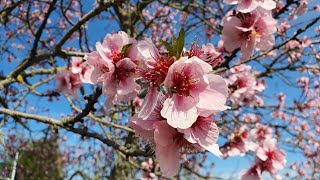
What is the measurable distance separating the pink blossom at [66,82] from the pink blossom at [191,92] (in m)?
2.04

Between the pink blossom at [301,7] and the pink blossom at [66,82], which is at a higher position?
the pink blossom at [301,7]

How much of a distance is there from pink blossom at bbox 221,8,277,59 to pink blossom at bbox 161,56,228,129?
3.71ft

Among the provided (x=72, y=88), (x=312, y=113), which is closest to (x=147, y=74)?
(x=72, y=88)

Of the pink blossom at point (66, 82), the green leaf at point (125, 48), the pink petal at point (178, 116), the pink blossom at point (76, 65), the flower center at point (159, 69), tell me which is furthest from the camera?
the pink blossom at point (66, 82)

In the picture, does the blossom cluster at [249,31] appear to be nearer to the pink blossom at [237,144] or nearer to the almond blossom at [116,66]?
the almond blossom at [116,66]

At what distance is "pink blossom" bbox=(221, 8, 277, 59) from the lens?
2.19m

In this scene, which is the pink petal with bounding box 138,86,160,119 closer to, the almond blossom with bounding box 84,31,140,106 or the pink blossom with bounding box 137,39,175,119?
the pink blossom with bounding box 137,39,175,119

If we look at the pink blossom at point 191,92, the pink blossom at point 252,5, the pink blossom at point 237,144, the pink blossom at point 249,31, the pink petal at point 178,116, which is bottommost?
the pink blossom at point 237,144

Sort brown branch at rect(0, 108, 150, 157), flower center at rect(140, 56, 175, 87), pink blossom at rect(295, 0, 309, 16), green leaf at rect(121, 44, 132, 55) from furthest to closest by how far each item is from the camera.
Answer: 1. pink blossom at rect(295, 0, 309, 16)
2. brown branch at rect(0, 108, 150, 157)
3. green leaf at rect(121, 44, 132, 55)
4. flower center at rect(140, 56, 175, 87)

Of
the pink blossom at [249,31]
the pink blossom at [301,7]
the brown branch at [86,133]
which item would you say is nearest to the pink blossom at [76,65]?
the brown branch at [86,133]

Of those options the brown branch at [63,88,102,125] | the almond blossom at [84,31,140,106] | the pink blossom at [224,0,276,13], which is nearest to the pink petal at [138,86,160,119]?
the almond blossom at [84,31,140,106]

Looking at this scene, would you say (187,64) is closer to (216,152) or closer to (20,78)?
(216,152)

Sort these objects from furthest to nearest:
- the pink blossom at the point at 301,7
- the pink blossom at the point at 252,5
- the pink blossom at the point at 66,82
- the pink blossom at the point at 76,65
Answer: the pink blossom at the point at 66,82 → the pink blossom at the point at 76,65 → the pink blossom at the point at 301,7 → the pink blossom at the point at 252,5

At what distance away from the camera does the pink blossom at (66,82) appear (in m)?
3.04
